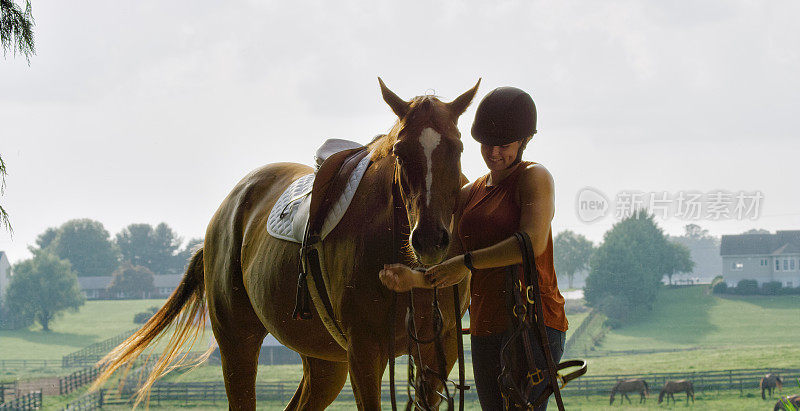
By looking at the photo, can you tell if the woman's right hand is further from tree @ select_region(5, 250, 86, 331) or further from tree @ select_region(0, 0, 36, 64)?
tree @ select_region(5, 250, 86, 331)

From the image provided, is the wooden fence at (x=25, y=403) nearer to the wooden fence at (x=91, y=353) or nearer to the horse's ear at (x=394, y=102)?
the wooden fence at (x=91, y=353)

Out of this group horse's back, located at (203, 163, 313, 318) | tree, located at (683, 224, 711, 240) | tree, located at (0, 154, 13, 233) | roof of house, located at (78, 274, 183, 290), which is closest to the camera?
Answer: horse's back, located at (203, 163, 313, 318)

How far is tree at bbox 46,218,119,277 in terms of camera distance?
3747cm

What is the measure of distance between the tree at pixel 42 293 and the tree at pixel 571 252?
25.2 meters

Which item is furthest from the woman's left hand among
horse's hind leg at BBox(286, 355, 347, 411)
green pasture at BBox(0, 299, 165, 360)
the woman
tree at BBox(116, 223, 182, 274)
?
green pasture at BBox(0, 299, 165, 360)

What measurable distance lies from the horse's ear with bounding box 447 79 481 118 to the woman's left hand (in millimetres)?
393

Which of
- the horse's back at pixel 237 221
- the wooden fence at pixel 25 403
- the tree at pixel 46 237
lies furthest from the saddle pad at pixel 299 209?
the tree at pixel 46 237

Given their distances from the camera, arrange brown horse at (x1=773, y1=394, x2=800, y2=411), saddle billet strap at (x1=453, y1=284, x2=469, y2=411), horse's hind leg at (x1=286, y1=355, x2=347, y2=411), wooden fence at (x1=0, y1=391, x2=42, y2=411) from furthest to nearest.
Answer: wooden fence at (x1=0, y1=391, x2=42, y2=411)
brown horse at (x1=773, y1=394, x2=800, y2=411)
horse's hind leg at (x1=286, y1=355, x2=347, y2=411)
saddle billet strap at (x1=453, y1=284, x2=469, y2=411)

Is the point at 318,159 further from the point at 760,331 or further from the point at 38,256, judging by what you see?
the point at 38,256

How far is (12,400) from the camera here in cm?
2481

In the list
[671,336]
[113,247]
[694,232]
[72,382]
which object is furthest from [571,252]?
[113,247]

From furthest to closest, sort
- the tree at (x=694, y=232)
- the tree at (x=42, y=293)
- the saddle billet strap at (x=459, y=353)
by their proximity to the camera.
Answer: the tree at (x=694, y=232)
the tree at (x=42, y=293)
the saddle billet strap at (x=459, y=353)

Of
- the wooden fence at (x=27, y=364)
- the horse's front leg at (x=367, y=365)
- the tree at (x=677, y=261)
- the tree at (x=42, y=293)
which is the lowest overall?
the wooden fence at (x=27, y=364)

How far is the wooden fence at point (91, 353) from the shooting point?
30.3 meters
